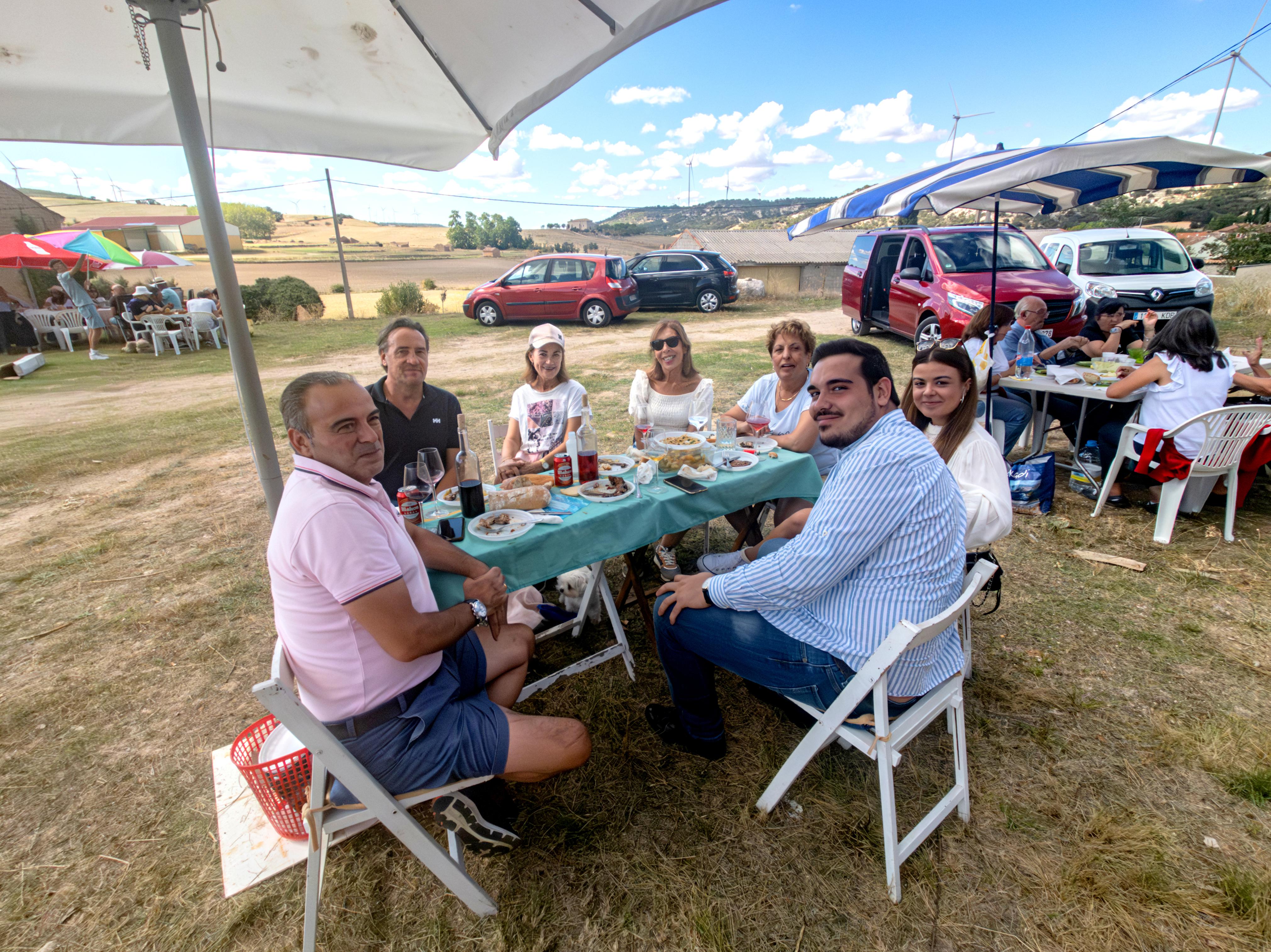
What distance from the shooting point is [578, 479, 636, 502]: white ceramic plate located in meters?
2.44

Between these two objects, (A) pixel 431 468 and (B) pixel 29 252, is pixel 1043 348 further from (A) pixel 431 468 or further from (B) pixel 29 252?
(B) pixel 29 252

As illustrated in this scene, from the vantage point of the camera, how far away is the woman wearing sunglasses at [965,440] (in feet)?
7.64

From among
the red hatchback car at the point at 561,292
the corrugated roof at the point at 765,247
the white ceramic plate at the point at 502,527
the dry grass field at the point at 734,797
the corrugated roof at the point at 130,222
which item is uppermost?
the corrugated roof at the point at 130,222

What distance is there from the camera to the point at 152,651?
312cm

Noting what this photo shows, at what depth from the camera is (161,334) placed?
12719mm

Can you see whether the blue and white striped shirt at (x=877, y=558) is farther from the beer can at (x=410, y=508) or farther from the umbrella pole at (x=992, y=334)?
the umbrella pole at (x=992, y=334)

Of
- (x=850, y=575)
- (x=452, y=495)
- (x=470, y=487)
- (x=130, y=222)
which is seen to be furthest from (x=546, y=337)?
(x=130, y=222)

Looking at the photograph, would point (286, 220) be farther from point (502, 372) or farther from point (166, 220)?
point (502, 372)

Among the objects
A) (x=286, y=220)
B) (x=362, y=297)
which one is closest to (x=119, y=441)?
(x=362, y=297)

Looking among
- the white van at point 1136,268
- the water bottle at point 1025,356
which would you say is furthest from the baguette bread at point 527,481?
the white van at point 1136,268

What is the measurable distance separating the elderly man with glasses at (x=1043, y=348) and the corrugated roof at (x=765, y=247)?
2025cm

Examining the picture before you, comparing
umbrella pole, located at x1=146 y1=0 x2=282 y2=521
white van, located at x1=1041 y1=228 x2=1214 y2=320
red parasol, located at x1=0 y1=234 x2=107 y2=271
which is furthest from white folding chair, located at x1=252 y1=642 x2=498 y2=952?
red parasol, located at x1=0 y1=234 x2=107 y2=271

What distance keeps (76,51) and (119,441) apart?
6004mm

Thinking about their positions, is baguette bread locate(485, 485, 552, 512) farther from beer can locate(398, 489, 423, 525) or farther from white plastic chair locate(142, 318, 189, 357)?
white plastic chair locate(142, 318, 189, 357)
